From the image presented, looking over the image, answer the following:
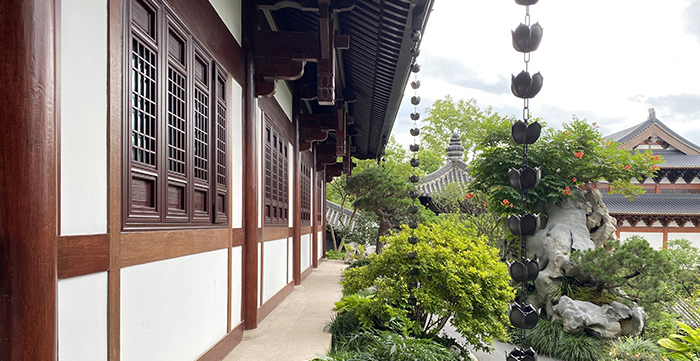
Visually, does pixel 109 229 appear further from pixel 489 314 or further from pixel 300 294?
pixel 300 294

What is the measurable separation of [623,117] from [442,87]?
31557 mm

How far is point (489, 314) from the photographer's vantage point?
4.82 m

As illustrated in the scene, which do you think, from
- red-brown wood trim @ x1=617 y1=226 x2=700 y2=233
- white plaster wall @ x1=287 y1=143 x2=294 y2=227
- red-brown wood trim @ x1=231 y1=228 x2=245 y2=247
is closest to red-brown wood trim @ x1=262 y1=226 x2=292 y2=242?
white plaster wall @ x1=287 y1=143 x2=294 y2=227

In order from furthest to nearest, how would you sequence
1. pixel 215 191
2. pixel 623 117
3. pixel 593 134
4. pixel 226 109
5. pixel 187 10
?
pixel 623 117, pixel 593 134, pixel 226 109, pixel 215 191, pixel 187 10

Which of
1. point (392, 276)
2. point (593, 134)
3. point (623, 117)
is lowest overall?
point (392, 276)

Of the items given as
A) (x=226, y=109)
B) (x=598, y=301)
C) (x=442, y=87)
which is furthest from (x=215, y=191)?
(x=442, y=87)

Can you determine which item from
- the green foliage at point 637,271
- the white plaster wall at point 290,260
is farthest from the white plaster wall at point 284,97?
the green foliage at point 637,271

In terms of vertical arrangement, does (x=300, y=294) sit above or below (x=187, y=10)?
below

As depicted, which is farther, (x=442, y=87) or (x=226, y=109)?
(x=442, y=87)

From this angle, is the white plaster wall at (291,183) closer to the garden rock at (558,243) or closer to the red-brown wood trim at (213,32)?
the red-brown wood trim at (213,32)

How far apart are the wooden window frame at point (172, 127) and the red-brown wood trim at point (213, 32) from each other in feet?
0.23

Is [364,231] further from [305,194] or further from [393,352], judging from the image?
[393,352]

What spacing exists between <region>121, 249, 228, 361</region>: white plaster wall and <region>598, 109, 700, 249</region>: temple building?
59.7ft

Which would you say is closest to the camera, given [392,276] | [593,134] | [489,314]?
[489,314]
